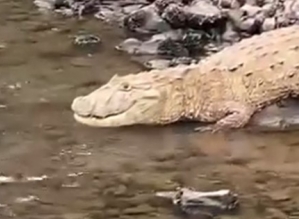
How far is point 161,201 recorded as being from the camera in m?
4.99

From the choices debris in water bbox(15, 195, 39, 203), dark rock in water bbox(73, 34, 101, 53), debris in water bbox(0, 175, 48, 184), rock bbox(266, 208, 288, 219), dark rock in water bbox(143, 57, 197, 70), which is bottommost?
rock bbox(266, 208, 288, 219)

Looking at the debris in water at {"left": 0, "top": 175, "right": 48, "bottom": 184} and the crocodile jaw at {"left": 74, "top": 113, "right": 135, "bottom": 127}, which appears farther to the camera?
the crocodile jaw at {"left": 74, "top": 113, "right": 135, "bottom": 127}

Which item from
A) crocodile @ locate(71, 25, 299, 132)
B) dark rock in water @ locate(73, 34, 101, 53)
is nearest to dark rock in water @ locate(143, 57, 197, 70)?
dark rock in water @ locate(73, 34, 101, 53)

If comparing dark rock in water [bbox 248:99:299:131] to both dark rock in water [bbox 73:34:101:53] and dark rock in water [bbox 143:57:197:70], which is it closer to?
dark rock in water [bbox 143:57:197:70]

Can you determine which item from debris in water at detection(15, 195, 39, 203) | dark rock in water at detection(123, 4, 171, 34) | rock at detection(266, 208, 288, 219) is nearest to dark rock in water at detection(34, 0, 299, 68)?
dark rock in water at detection(123, 4, 171, 34)

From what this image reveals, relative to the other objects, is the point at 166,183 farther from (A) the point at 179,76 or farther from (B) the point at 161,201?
(A) the point at 179,76

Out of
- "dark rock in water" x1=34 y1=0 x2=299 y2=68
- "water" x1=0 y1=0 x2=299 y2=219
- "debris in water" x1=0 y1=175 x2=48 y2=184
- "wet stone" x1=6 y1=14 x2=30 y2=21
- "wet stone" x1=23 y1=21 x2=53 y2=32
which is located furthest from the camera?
"wet stone" x1=6 y1=14 x2=30 y2=21

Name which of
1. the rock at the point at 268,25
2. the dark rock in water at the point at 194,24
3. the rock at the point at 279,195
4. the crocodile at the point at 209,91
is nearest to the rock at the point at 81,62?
the dark rock in water at the point at 194,24

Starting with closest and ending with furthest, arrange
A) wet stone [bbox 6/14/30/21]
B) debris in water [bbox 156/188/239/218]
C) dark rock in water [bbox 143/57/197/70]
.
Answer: debris in water [bbox 156/188/239/218] < dark rock in water [bbox 143/57/197/70] < wet stone [bbox 6/14/30/21]

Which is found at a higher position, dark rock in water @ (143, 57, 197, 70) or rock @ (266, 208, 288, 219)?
dark rock in water @ (143, 57, 197, 70)

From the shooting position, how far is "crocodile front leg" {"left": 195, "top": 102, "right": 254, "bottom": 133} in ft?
20.6

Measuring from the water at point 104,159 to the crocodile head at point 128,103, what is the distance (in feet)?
0.23

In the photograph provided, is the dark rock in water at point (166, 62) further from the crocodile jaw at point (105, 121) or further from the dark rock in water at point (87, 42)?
the crocodile jaw at point (105, 121)

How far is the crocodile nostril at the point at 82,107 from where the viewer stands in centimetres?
622
